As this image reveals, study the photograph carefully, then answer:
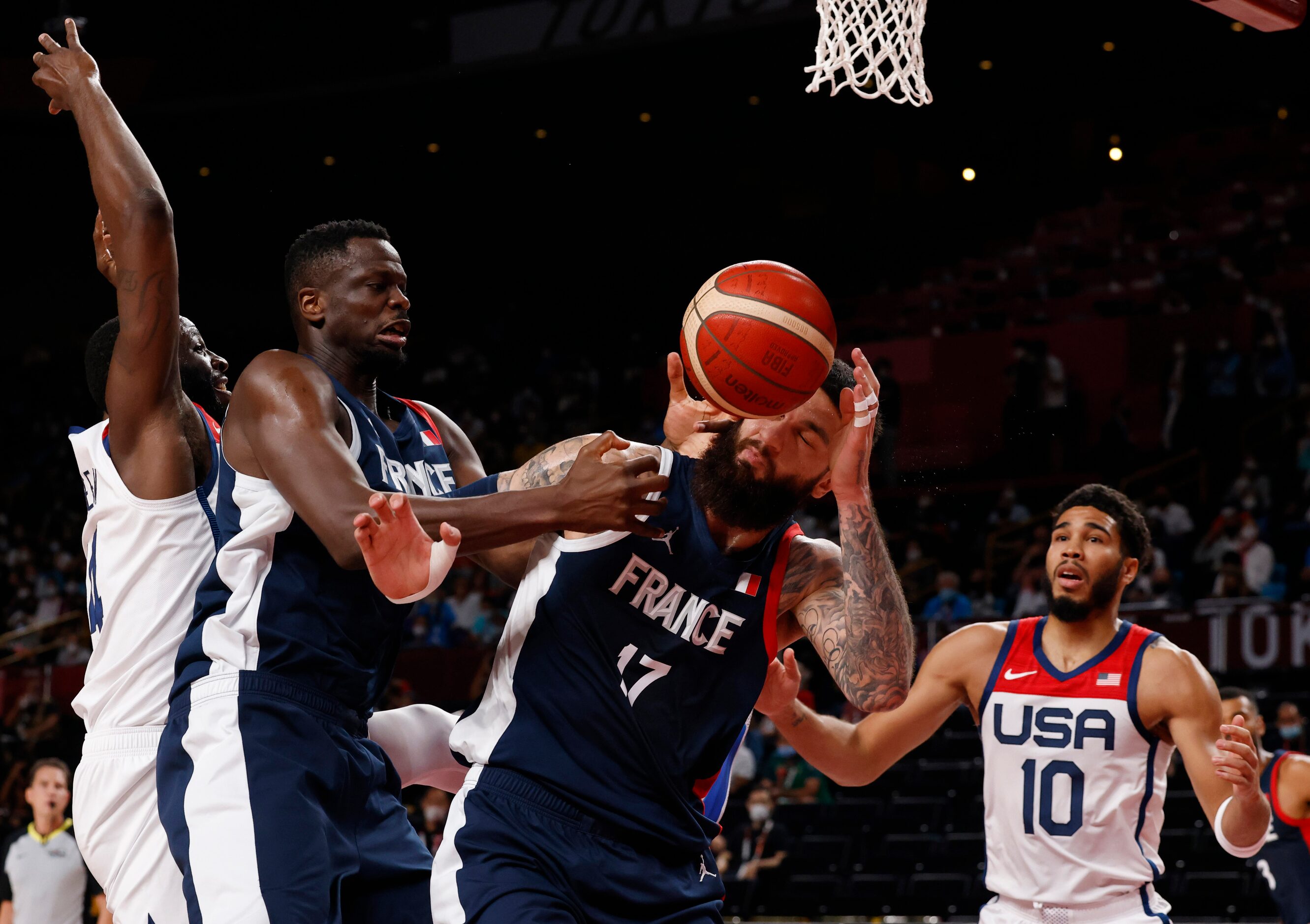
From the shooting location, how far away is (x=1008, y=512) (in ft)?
47.4

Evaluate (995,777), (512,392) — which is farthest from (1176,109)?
(995,777)

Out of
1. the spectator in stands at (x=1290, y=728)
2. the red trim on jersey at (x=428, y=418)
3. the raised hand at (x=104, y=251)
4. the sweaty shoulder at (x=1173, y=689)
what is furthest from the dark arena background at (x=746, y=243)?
the raised hand at (x=104, y=251)

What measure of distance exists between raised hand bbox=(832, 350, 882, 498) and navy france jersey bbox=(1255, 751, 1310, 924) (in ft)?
13.9

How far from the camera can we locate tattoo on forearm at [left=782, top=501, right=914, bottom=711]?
3.54 m

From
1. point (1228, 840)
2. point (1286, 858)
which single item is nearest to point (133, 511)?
point (1228, 840)

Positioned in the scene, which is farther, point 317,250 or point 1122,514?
point 1122,514

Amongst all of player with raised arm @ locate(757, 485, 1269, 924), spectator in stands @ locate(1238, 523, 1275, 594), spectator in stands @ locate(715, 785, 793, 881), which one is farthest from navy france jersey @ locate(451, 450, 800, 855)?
spectator in stands @ locate(1238, 523, 1275, 594)

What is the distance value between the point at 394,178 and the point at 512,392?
480 centimetres

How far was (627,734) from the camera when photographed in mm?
3295

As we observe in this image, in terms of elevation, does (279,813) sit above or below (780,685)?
below

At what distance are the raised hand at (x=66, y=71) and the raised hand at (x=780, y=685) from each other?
239 centimetres

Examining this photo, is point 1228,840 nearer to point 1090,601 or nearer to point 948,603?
point 1090,601

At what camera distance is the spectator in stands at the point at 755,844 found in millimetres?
10422

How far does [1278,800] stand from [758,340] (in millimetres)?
4482
